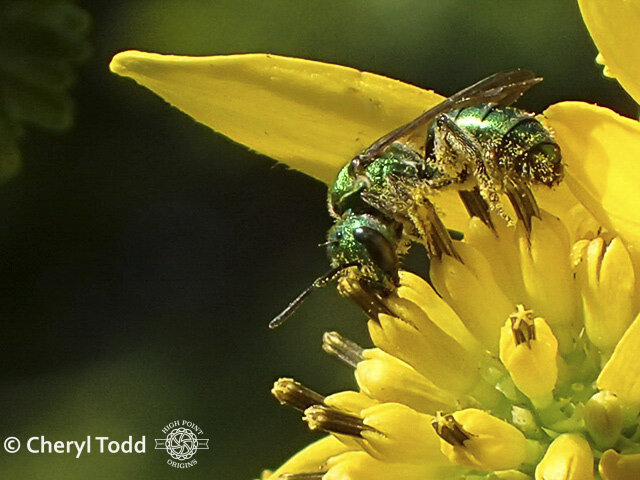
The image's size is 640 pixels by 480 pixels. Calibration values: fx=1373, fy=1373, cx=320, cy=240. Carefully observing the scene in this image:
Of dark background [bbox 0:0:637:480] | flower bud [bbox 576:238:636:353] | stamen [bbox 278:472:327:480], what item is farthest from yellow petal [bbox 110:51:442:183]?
dark background [bbox 0:0:637:480]

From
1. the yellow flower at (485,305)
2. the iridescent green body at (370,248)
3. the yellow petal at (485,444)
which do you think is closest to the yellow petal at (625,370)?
the yellow flower at (485,305)

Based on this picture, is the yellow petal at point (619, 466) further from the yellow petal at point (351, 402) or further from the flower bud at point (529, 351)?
the yellow petal at point (351, 402)

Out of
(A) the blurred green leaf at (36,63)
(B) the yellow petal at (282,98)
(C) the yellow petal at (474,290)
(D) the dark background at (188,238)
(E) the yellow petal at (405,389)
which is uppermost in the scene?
(D) the dark background at (188,238)

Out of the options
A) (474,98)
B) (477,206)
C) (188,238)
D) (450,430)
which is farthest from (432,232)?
(188,238)

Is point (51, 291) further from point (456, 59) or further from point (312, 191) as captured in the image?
point (456, 59)

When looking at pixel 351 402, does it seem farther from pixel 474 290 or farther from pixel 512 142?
pixel 512 142

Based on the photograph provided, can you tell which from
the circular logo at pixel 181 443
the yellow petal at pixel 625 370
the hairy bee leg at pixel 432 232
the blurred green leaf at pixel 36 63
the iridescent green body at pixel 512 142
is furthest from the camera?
the circular logo at pixel 181 443
